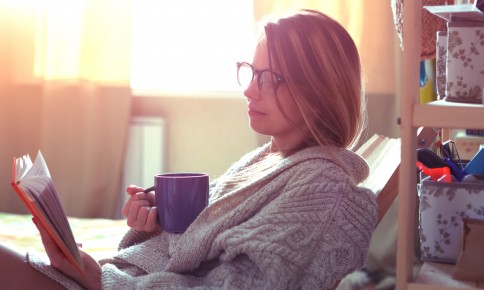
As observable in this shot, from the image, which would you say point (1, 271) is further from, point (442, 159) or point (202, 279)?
point (442, 159)

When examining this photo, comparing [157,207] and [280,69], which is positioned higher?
[280,69]

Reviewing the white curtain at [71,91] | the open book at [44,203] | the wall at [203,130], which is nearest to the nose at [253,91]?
the open book at [44,203]

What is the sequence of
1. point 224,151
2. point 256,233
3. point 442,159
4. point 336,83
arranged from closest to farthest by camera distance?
1. point 256,233
2. point 336,83
3. point 442,159
4. point 224,151

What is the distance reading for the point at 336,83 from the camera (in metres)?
1.28

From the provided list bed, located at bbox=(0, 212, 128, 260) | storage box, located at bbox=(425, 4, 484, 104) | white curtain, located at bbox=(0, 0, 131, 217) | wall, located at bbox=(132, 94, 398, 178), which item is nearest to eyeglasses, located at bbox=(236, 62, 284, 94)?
storage box, located at bbox=(425, 4, 484, 104)

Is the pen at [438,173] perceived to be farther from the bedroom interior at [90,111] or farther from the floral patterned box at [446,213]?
the bedroom interior at [90,111]

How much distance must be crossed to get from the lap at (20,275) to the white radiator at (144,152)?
162cm

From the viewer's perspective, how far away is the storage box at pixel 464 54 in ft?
3.88

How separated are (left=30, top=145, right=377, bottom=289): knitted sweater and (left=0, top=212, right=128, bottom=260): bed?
0.69 m

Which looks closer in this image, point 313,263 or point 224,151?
point 313,263

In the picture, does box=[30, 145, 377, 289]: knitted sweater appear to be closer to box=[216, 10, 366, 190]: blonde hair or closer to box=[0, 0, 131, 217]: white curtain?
box=[216, 10, 366, 190]: blonde hair

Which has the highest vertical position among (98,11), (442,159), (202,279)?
(98,11)

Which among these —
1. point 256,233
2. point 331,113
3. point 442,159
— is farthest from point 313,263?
point 442,159

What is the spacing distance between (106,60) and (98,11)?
0.17 meters
